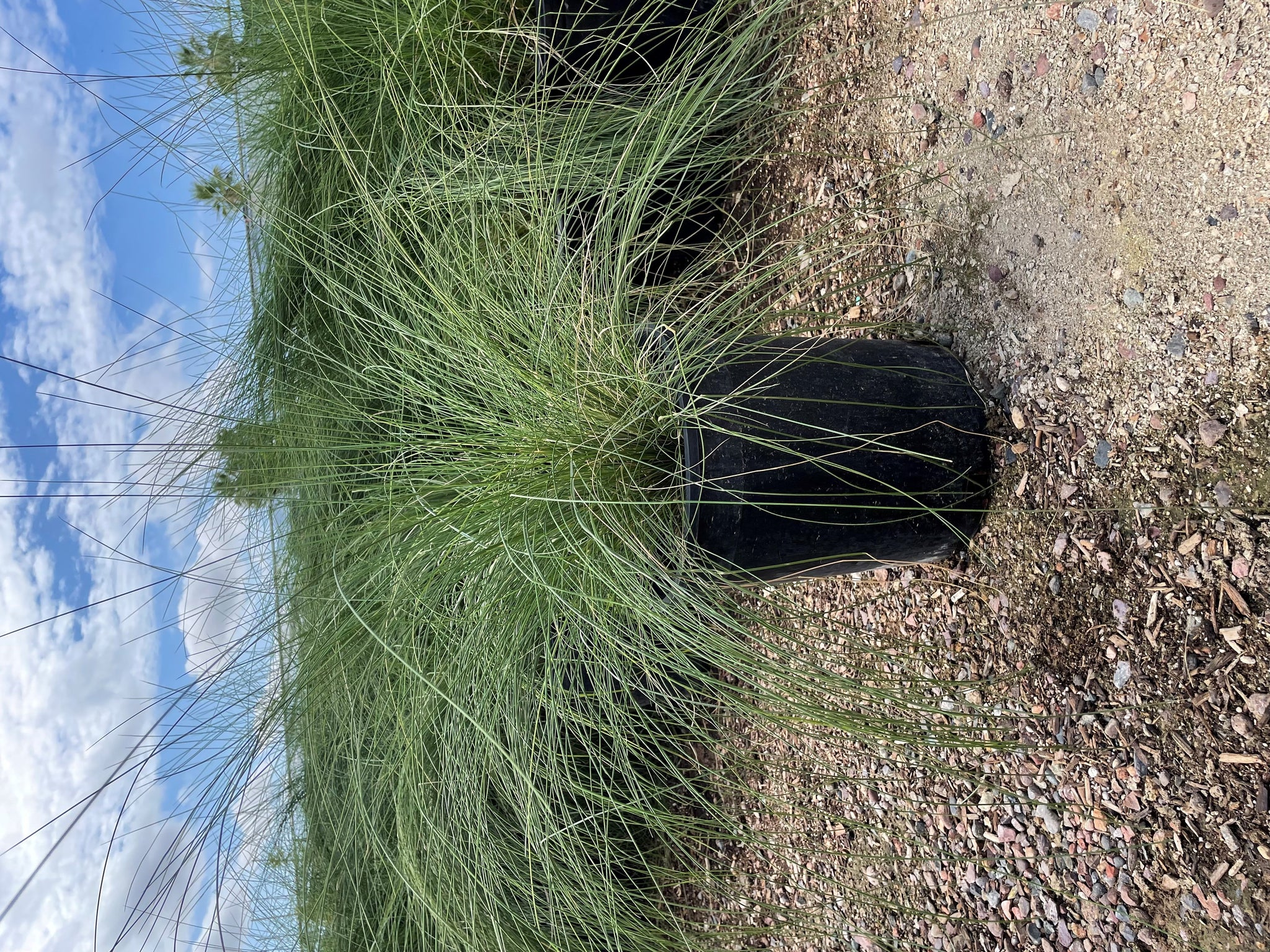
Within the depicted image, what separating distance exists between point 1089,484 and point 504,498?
0.78 m

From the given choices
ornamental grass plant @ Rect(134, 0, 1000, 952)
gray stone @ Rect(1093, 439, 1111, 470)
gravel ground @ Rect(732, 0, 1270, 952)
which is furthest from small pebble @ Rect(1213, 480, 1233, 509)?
ornamental grass plant @ Rect(134, 0, 1000, 952)

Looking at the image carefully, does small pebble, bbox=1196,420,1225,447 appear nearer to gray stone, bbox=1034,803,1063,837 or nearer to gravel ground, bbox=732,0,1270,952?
gravel ground, bbox=732,0,1270,952

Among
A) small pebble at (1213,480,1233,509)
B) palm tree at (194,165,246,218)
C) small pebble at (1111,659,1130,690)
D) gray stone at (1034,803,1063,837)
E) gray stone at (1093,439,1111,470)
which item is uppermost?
palm tree at (194,165,246,218)

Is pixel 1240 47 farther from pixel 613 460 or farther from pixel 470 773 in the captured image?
pixel 470 773

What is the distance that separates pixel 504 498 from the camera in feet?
3.92

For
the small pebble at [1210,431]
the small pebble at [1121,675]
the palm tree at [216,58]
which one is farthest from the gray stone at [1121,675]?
the palm tree at [216,58]

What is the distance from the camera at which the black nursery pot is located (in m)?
1.05

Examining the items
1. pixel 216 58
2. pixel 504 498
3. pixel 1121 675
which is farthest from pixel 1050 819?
pixel 216 58

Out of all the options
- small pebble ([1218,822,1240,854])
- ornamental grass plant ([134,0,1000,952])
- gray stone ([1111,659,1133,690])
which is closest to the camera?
small pebble ([1218,822,1240,854])

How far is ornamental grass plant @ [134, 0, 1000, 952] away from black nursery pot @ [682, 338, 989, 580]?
0.05 metres

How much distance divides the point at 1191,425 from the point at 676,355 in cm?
61

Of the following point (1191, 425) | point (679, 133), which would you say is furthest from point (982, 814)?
point (679, 133)

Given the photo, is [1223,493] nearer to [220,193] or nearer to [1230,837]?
[1230,837]

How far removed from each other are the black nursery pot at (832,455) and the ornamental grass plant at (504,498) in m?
0.05
